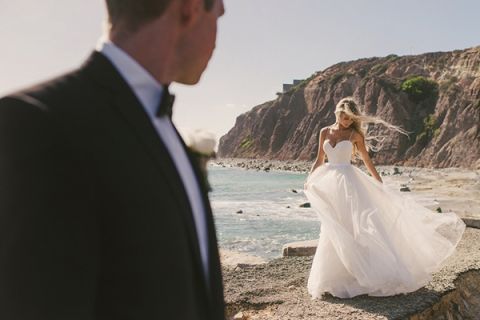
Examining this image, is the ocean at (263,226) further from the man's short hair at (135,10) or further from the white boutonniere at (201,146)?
the man's short hair at (135,10)

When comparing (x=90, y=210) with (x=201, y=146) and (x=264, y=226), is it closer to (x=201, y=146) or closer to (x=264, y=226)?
(x=201, y=146)

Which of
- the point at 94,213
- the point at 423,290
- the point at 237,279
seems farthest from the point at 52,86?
the point at 237,279

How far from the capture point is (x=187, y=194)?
1314mm

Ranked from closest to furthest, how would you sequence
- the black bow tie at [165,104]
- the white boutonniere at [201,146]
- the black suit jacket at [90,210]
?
the black suit jacket at [90,210] → the black bow tie at [165,104] → the white boutonniere at [201,146]

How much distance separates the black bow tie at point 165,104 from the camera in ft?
4.43

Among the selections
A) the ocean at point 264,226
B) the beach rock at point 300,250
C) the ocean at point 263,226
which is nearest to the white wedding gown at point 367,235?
the beach rock at point 300,250

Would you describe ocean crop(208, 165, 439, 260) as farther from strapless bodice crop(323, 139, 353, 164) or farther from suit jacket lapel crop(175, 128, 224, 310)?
suit jacket lapel crop(175, 128, 224, 310)

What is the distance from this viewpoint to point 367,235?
6.59 metres

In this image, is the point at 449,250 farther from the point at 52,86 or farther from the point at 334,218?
the point at 52,86

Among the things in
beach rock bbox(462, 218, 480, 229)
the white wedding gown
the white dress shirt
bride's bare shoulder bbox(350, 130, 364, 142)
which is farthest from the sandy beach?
the white dress shirt

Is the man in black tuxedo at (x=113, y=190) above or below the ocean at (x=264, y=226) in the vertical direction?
above

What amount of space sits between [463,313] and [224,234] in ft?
51.1

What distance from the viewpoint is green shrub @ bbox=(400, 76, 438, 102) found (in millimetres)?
89938

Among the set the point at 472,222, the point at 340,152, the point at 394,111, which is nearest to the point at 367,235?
the point at 340,152
